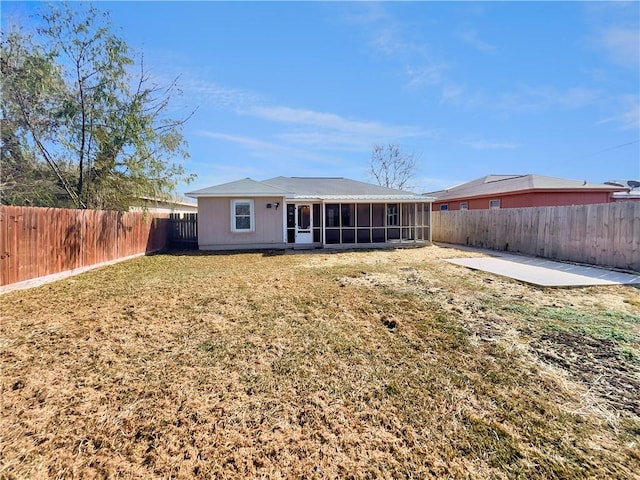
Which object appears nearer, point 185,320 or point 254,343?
point 254,343

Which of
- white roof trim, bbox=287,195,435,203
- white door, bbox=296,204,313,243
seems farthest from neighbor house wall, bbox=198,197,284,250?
white roof trim, bbox=287,195,435,203

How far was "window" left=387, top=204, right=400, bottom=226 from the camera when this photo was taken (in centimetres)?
1673

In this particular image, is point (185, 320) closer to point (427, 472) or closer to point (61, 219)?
point (427, 472)

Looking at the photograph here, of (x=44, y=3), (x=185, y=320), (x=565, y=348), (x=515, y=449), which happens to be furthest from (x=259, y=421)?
(x=44, y=3)

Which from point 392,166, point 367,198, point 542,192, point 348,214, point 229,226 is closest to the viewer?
point 229,226

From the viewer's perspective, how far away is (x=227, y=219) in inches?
513

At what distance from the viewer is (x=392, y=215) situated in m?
16.8

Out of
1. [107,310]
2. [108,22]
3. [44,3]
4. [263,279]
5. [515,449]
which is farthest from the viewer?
[108,22]

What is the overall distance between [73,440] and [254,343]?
1.82m

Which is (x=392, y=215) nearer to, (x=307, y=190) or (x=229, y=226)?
(x=307, y=190)

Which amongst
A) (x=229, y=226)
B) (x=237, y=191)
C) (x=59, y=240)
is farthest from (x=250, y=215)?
(x=59, y=240)

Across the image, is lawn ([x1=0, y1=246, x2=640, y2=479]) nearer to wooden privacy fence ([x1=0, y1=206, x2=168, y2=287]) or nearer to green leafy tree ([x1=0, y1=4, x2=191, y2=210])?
wooden privacy fence ([x1=0, y1=206, x2=168, y2=287])

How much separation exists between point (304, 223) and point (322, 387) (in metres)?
11.6

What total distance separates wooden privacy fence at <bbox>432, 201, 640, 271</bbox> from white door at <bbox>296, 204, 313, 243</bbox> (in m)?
7.84
